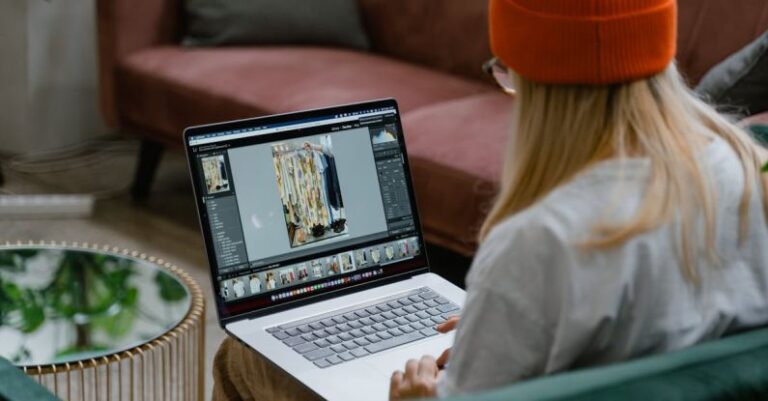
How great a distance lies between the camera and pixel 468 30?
128 inches

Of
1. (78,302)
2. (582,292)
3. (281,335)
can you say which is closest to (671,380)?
(582,292)

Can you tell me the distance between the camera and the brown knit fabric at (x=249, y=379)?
1460 millimetres

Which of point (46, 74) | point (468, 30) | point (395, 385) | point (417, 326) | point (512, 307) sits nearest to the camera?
point (512, 307)

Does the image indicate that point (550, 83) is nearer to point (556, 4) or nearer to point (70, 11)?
point (556, 4)

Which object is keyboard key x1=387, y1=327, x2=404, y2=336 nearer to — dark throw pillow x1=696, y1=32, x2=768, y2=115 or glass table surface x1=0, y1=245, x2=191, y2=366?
glass table surface x1=0, y1=245, x2=191, y2=366

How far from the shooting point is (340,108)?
1.63 metres

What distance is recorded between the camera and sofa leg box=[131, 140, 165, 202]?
3459 millimetres

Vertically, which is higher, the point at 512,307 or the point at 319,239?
the point at 512,307

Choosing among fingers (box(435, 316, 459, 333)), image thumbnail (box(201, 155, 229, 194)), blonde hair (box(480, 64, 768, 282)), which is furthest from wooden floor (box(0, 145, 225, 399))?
blonde hair (box(480, 64, 768, 282))

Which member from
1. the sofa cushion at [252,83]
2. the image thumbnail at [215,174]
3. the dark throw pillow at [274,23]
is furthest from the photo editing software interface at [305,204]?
the dark throw pillow at [274,23]

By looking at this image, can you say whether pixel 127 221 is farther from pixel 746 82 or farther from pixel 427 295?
pixel 427 295

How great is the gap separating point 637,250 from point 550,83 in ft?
0.54

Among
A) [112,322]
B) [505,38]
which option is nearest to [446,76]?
[112,322]

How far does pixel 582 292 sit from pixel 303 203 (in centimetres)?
66
